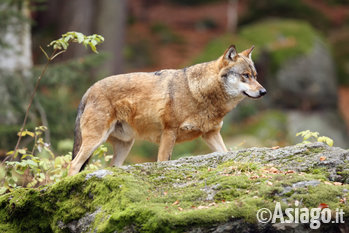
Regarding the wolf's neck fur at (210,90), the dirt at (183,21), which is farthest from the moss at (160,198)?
the dirt at (183,21)

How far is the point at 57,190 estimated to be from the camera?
16.5 ft

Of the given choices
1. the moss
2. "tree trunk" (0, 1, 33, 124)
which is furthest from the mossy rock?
"tree trunk" (0, 1, 33, 124)

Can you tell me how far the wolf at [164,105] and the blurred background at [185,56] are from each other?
94 cm

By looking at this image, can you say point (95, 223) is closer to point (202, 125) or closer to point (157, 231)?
point (157, 231)

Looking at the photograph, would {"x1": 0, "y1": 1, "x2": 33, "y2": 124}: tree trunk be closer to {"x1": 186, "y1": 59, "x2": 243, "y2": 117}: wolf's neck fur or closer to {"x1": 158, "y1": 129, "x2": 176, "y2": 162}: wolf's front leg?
{"x1": 186, "y1": 59, "x2": 243, "y2": 117}: wolf's neck fur

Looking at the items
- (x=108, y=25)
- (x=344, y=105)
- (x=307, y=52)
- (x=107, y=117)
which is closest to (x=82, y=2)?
(x=108, y=25)

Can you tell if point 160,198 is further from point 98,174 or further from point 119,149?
point 119,149

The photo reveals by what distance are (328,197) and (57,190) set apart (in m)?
2.51

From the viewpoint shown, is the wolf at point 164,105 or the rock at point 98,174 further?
the wolf at point 164,105

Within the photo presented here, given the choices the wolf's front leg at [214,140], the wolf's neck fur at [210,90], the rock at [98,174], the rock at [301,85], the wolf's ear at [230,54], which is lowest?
the rock at [98,174]

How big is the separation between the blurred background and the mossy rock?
9.45 ft

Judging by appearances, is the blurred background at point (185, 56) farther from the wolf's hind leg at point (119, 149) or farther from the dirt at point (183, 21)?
the wolf's hind leg at point (119, 149)

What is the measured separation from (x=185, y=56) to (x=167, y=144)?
17.9 m

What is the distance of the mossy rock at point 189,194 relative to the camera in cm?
419
